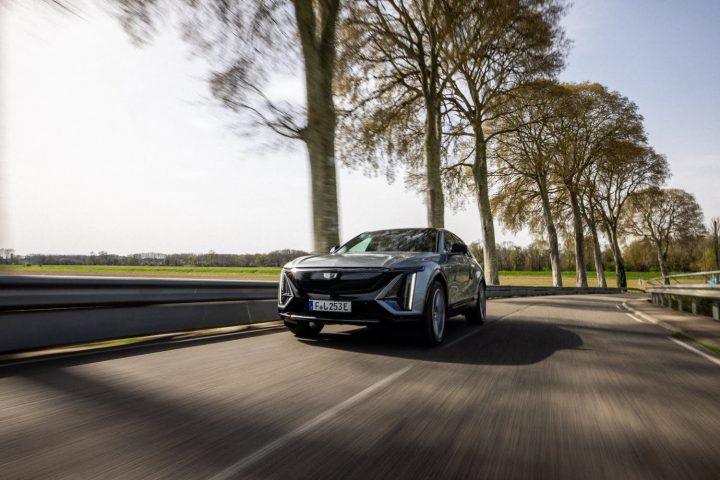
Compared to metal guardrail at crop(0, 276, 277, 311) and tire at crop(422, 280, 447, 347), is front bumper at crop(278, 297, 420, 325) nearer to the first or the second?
tire at crop(422, 280, 447, 347)

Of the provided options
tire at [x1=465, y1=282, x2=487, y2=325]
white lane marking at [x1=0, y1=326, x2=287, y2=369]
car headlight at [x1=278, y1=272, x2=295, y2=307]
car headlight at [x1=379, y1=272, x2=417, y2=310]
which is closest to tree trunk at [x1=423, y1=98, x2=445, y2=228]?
tire at [x1=465, y1=282, x2=487, y2=325]

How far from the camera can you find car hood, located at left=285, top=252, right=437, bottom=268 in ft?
19.5

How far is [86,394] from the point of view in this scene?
140 inches

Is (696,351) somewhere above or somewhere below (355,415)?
below

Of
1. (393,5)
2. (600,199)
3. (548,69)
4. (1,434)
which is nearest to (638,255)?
(600,199)

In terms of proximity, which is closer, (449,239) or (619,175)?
(449,239)

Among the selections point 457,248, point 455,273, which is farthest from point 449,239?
point 455,273

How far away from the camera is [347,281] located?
5844mm

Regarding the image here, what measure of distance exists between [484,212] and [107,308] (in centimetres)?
2293

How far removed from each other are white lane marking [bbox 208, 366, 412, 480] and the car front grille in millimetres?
1701

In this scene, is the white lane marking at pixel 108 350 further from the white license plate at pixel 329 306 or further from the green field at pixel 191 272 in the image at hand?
the white license plate at pixel 329 306

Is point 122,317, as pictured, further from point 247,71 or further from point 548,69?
point 548,69

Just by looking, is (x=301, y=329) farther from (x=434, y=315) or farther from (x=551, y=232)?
(x=551, y=232)

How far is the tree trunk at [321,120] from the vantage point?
1074cm
